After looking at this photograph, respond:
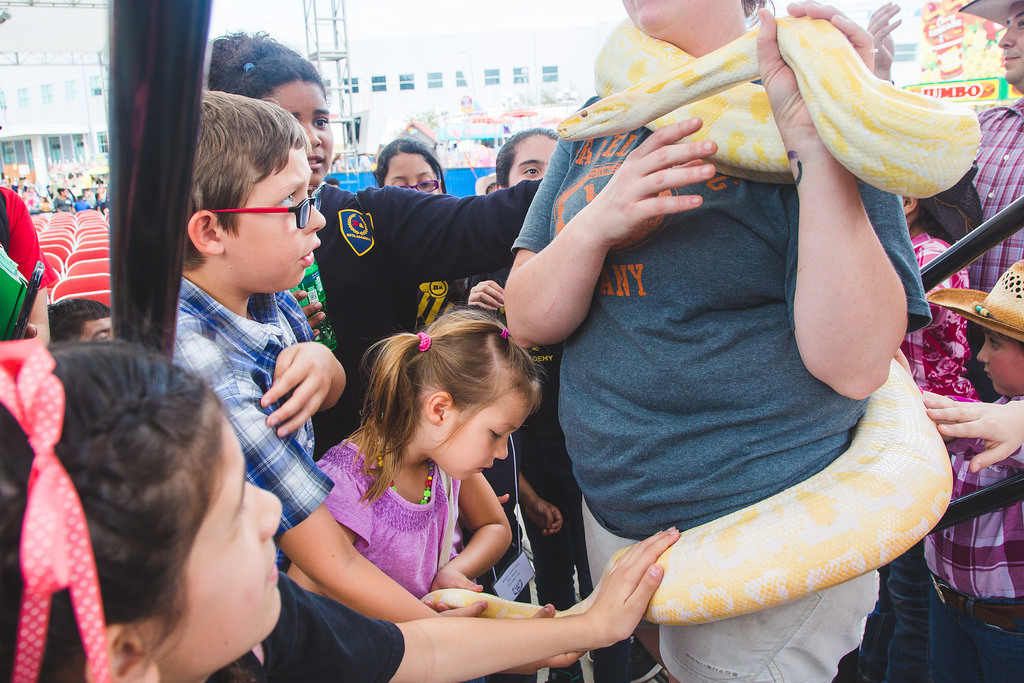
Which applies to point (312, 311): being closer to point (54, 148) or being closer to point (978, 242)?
point (978, 242)

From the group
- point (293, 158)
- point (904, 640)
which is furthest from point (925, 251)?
point (293, 158)

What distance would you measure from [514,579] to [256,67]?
1.56 meters

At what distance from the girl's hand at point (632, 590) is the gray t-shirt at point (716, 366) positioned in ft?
0.18

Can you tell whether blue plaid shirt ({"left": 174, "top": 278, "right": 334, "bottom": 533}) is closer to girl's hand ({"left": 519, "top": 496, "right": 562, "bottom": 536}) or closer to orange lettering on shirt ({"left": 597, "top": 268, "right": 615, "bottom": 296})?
orange lettering on shirt ({"left": 597, "top": 268, "right": 615, "bottom": 296})

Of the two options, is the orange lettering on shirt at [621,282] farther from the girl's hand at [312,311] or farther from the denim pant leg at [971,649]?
the denim pant leg at [971,649]

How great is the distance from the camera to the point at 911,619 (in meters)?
2.17

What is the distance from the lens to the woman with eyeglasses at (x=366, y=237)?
1721mm

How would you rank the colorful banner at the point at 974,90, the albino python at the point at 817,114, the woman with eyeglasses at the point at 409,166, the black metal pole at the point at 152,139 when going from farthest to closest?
the colorful banner at the point at 974,90 → the woman with eyeglasses at the point at 409,166 → the albino python at the point at 817,114 → the black metal pole at the point at 152,139

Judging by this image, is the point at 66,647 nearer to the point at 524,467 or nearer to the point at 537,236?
the point at 537,236

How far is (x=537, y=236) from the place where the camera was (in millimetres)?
1436

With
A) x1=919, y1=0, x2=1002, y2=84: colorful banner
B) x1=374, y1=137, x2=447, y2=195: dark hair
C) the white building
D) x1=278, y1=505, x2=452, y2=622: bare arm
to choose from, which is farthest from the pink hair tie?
x1=919, y1=0, x2=1002, y2=84: colorful banner

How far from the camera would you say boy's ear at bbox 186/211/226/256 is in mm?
1215

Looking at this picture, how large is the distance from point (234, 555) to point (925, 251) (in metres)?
2.36

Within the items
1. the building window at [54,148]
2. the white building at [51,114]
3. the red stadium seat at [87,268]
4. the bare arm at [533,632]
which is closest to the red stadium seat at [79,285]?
the red stadium seat at [87,268]
